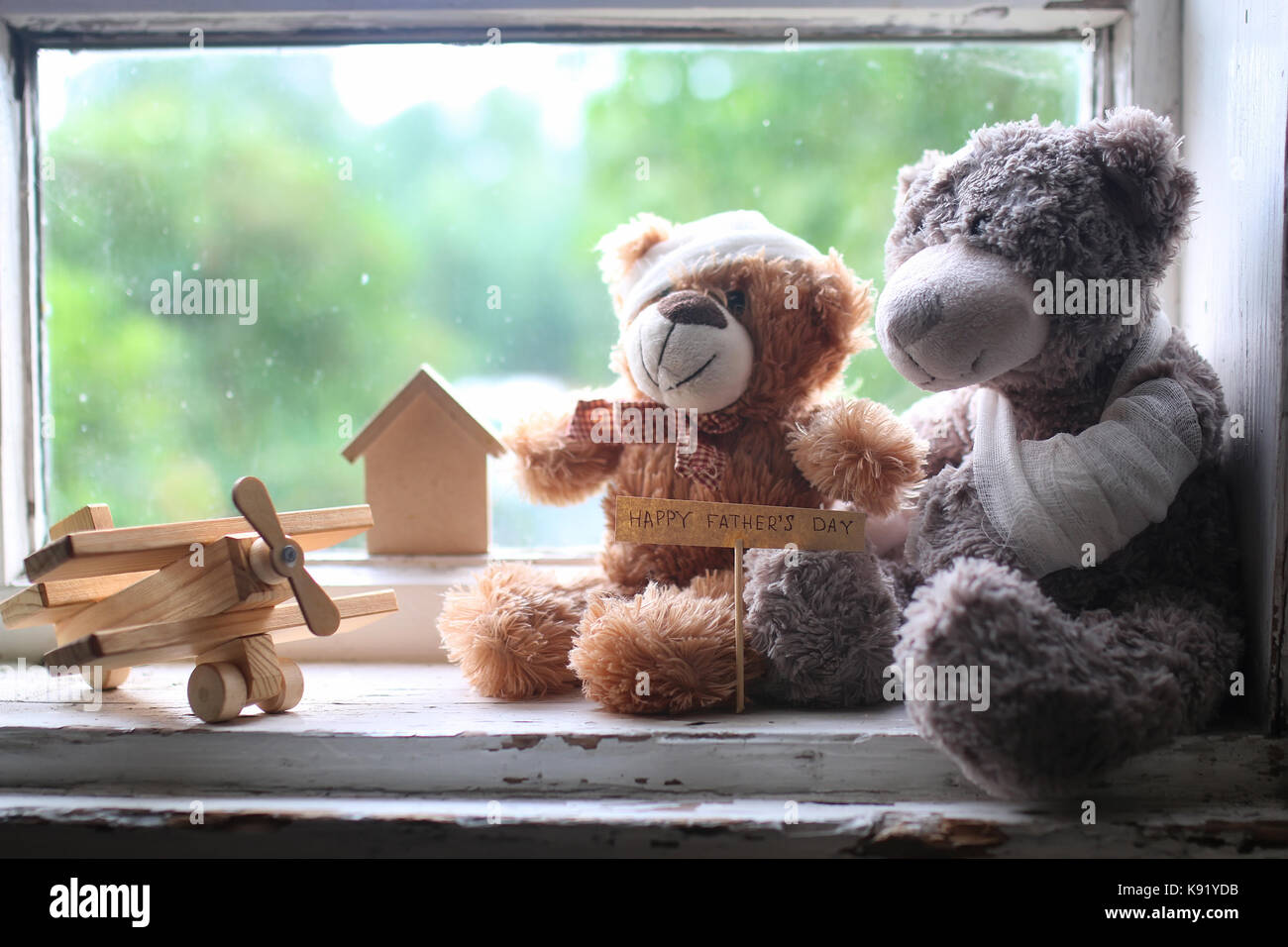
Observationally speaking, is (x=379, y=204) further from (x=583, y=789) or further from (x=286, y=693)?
(x=583, y=789)

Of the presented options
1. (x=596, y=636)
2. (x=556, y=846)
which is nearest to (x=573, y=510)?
(x=596, y=636)

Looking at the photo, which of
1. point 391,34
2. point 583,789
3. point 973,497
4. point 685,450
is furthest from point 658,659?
point 391,34

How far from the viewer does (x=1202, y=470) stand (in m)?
0.85

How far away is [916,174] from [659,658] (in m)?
0.55

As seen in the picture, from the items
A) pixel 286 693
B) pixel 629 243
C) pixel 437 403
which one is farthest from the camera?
pixel 437 403

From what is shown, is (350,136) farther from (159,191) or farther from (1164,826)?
(1164,826)

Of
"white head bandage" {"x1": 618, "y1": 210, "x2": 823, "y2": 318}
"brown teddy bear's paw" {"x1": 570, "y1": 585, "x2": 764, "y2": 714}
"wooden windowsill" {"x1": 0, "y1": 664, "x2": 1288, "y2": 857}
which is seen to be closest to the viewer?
"wooden windowsill" {"x1": 0, "y1": 664, "x2": 1288, "y2": 857}

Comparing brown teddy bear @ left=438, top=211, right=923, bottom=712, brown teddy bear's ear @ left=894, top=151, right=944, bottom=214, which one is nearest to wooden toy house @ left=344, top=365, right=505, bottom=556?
brown teddy bear @ left=438, top=211, right=923, bottom=712

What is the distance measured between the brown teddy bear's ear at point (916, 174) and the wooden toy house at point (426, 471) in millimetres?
537

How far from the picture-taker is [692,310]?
3.01 feet

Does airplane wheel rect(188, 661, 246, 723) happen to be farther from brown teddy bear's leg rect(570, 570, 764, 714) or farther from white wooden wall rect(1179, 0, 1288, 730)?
white wooden wall rect(1179, 0, 1288, 730)

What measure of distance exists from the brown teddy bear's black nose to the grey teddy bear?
6.4 inches

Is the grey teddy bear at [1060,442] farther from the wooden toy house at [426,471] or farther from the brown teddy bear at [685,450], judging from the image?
the wooden toy house at [426,471]

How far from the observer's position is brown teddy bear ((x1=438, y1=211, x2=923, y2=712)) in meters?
0.87
